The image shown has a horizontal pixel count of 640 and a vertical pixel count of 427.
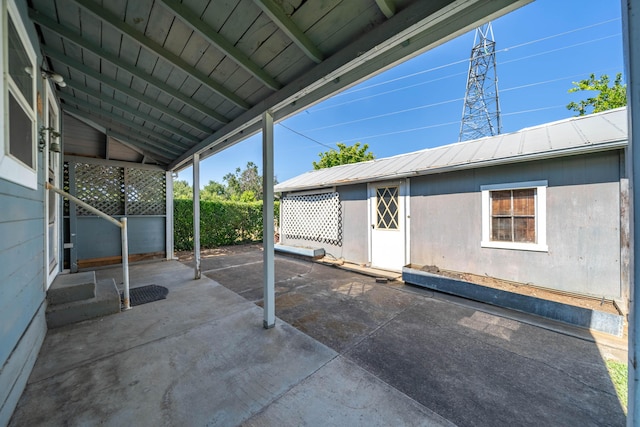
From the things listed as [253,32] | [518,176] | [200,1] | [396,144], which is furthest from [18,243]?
[396,144]

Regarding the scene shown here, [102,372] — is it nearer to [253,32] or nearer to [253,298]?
[253,298]

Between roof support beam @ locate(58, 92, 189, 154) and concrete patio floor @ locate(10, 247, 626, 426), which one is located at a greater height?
roof support beam @ locate(58, 92, 189, 154)

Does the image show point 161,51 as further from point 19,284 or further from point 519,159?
point 519,159

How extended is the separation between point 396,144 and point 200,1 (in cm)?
1937

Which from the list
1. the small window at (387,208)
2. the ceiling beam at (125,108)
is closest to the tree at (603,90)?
the small window at (387,208)

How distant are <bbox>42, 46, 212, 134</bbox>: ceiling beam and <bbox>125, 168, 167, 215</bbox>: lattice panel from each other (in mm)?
3545

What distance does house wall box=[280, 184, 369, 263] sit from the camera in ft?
20.6

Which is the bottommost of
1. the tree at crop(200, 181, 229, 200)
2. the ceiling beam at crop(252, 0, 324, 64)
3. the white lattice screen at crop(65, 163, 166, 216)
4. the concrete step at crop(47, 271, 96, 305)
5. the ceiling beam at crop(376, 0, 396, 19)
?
the concrete step at crop(47, 271, 96, 305)

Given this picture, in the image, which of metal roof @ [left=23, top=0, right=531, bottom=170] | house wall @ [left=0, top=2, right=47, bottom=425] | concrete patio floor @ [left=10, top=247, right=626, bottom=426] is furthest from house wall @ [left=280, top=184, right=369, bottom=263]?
house wall @ [left=0, top=2, right=47, bottom=425]

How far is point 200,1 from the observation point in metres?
1.74

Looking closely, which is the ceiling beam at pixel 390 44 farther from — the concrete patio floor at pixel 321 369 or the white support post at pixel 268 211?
the concrete patio floor at pixel 321 369

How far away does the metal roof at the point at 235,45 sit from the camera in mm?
1569

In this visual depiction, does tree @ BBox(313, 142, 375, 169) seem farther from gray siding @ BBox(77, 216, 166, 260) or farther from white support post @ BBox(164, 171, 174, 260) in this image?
gray siding @ BBox(77, 216, 166, 260)

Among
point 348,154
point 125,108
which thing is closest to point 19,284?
point 125,108
